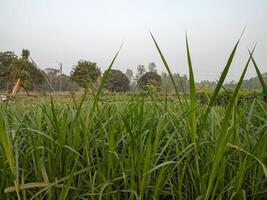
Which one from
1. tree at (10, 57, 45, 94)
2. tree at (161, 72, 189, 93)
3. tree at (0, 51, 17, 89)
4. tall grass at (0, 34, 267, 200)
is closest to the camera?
tall grass at (0, 34, 267, 200)

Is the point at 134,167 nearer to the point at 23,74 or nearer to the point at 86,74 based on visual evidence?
the point at 86,74

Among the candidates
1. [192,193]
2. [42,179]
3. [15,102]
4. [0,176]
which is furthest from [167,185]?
[15,102]

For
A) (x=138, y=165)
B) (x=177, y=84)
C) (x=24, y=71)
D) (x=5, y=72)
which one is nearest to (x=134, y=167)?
(x=138, y=165)

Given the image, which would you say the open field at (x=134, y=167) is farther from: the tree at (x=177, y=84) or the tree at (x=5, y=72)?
the tree at (x=5, y=72)

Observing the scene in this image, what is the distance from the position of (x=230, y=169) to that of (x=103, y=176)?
0.39 meters

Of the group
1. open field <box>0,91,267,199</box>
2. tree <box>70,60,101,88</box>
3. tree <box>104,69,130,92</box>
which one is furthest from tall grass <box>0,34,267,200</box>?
tree <box>104,69,130,92</box>

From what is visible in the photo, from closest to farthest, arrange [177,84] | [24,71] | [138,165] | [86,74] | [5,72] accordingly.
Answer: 1. [138,165]
2. [177,84]
3. [86,74]
4. [24,71]
5. [5,72]

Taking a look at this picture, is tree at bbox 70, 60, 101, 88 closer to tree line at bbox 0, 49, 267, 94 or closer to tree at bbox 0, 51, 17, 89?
tree line at bbox 0, 49, 267, 94

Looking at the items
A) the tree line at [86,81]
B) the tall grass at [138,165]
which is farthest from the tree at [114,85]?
the tall grass at [138,165]

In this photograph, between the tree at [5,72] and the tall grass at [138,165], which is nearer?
the tall grass at [138,165]

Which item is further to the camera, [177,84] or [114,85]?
[114,85]

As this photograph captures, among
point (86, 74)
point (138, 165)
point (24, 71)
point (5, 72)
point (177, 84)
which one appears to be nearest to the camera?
point (138, 165)

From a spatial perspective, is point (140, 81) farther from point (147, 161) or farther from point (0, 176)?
point (0, 176)

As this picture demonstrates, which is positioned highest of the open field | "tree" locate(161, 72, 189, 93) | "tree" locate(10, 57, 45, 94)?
"tree" locate(10, 57, 45, 94)
